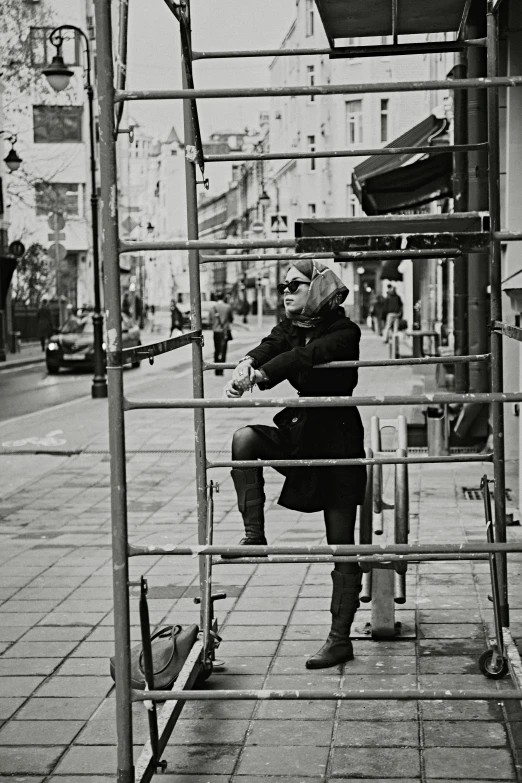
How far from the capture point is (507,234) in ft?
11.9

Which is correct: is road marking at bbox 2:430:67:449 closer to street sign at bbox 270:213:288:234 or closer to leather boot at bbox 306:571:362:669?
leather boot at bbox 306:571:362:669

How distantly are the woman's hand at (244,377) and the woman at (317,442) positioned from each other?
0.40m

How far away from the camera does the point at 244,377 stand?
474 centimetres

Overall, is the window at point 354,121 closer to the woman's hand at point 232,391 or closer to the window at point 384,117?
the window at point 384,117

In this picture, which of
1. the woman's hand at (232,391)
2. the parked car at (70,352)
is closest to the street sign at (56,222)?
the parked car at (70,352)

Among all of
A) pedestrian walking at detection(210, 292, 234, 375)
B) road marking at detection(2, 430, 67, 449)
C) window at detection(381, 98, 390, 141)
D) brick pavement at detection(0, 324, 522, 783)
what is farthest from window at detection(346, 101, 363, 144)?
brick pavement at detection(0, 324, 522, 783)

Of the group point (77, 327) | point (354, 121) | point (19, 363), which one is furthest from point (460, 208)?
point (354, 121)

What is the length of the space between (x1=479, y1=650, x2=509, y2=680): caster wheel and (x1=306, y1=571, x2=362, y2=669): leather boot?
595mm

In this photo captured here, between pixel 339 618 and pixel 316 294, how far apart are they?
1430mm

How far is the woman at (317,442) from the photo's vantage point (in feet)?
17.4

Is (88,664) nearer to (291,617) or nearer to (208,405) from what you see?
(291,617)

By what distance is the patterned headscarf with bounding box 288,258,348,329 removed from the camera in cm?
533

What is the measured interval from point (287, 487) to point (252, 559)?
2.50 ft

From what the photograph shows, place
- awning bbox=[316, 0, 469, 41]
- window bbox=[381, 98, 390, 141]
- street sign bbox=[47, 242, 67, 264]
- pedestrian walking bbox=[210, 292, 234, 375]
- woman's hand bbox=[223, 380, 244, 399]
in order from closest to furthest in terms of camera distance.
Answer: woman's hand bbox=[223, 380, 244, 399]
awning bbox=[316, 0, 469, 41]
pedestrian walking bbox=[210, 292, 234, 375]
street sign bbox=[47, 242, 67, 264]
window bbox=[381, 98, 390, 141]
